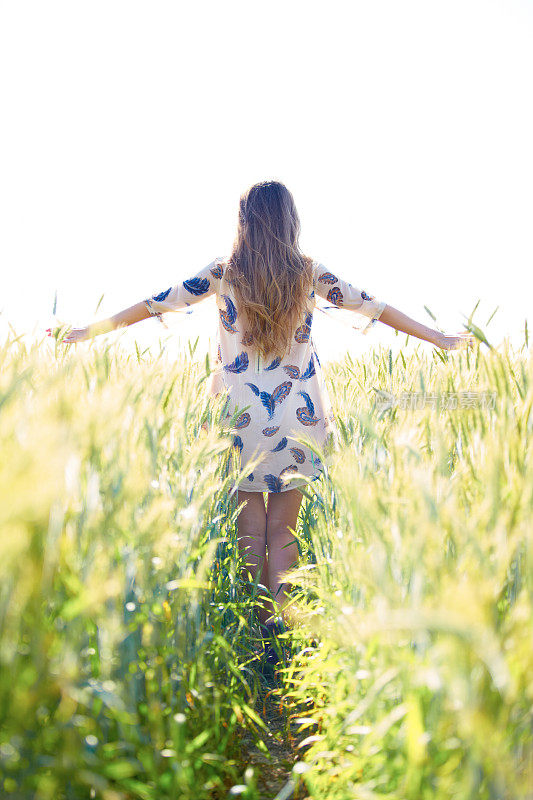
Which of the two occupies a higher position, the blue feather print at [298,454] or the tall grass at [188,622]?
the tall grass at [188,622]

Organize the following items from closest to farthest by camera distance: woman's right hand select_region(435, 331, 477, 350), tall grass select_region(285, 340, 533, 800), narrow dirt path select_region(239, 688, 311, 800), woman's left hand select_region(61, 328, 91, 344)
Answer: tall grass select_region(285, 340, 533, 800) < narrow dirt path select_region(239, 688, 311, 800) < woman's left hand select_region(61, 328, 91, 344) < woman's right hand select_region(435, 331, 477, 350)

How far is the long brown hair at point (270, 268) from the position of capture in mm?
2070

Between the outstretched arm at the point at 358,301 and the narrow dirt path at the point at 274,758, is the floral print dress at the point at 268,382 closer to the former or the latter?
the outstretched arm at the point at 358,301

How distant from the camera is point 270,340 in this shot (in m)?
2.12

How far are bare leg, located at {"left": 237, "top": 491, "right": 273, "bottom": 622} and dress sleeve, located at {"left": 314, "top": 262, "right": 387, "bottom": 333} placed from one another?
0.82m

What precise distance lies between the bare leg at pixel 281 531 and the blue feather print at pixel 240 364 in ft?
1.64

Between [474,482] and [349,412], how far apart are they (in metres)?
0.84

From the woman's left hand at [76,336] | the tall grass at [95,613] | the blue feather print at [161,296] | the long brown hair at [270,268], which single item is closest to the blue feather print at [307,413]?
the long brown hair at [270,268]

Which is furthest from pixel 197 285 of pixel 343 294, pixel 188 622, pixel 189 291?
pixel 188 622

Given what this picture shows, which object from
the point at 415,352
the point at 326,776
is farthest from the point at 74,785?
the point at 415,352

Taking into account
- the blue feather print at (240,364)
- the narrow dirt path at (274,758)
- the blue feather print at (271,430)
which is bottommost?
the narrow dirt path at (274,758)

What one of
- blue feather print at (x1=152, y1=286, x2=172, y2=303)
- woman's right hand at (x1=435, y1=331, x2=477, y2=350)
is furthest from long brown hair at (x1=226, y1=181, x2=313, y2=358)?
woman's right hand at (x1=435, y1=331, x2=477, y2=350)

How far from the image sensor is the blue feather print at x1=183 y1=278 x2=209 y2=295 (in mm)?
2158

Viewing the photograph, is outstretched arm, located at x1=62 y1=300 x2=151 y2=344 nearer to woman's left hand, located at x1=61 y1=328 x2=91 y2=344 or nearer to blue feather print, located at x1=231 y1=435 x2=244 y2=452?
woman's left hand, located at x1=61 y1=328 x2=91 y2=344
